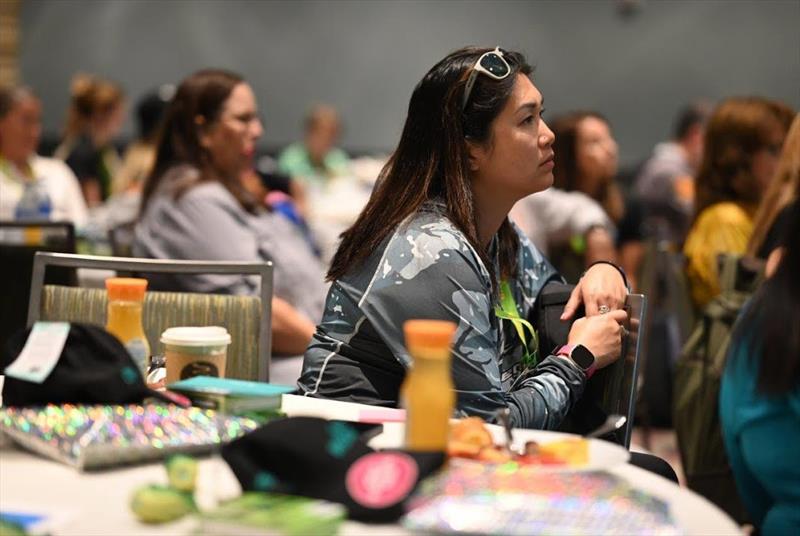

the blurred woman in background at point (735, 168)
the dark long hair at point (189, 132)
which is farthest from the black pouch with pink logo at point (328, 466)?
the blurred woman in background at point (735, 168)

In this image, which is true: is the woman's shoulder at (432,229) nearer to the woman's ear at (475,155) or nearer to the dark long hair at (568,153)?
the woman's ear at (475,155)

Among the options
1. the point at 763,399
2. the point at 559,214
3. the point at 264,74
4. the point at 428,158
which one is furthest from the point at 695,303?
the point at 264,74

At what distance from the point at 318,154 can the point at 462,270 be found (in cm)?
730

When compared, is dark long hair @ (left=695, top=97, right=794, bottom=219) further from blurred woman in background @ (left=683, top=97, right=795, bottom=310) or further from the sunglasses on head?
the sunglasses on head

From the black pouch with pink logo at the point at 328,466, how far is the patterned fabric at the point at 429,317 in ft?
2.06

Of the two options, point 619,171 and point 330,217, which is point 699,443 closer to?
point 330,217

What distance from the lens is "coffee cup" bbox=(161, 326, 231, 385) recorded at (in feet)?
6.34

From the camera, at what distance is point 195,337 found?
194 cm

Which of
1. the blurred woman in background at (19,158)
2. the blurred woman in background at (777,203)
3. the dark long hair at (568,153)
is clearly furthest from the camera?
the blurred woman in background at (19,158)

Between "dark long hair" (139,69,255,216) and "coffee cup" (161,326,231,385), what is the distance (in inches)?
69.3

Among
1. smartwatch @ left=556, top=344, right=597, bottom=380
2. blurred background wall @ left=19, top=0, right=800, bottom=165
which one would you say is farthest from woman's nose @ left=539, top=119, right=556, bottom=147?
blurred background wall @ left=19, top=0, right=800, bottom=165

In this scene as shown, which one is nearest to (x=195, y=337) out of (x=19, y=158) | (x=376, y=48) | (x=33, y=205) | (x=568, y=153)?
(x=568, y=153)

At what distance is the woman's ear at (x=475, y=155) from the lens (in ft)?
7.63

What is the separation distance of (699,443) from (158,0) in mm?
7437
